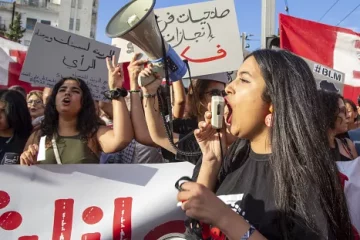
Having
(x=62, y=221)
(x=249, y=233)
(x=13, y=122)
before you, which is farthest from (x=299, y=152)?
(x=13, y=122)

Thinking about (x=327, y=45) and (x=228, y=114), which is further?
(x=327, y=45)

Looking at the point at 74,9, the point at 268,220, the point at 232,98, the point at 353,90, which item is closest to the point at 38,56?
the point at 232,98

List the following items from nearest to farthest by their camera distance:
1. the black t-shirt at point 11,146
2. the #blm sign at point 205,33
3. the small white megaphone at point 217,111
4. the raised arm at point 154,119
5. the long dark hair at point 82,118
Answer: the small white megaphone at point 217,111 < the raised arm at point 154,119 < the long dark hair at point 82,118 < the black t-shirt at point 11,146 < the #blm sign at point 205,33

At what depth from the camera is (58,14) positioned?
177 ft

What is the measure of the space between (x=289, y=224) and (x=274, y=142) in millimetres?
232

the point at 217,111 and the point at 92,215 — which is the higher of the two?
the point at 217,111

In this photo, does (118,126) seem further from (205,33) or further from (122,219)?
(205,33)

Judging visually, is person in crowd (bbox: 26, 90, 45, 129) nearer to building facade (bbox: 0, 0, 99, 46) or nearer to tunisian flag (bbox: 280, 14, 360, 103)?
tunisian flag (bbox: 280, 14, 360, 103)

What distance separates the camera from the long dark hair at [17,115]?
110 inches

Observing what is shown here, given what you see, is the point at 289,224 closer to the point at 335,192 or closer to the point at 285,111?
the point at 335,192

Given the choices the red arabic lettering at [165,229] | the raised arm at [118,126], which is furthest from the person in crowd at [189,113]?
the red arabic lettering at [165,229]

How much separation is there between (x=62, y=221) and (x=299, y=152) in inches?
49.5

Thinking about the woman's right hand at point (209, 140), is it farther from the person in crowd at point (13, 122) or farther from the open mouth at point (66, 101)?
the person in crowd at point (13, 122)

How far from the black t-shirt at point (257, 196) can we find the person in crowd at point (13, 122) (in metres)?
1.74
